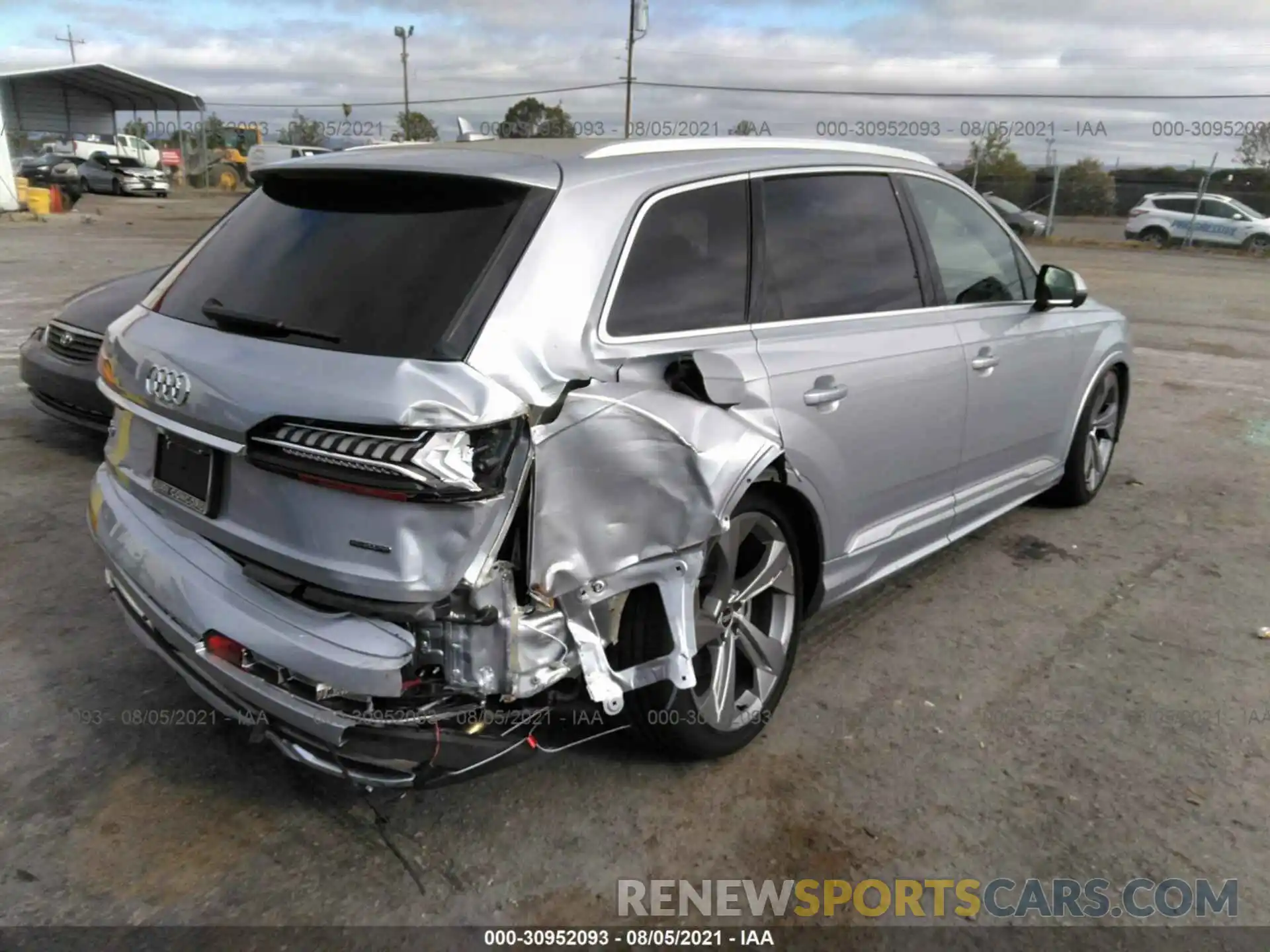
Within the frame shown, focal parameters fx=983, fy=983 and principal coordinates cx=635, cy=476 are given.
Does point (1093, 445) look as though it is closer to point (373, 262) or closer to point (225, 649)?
point (373, 262)

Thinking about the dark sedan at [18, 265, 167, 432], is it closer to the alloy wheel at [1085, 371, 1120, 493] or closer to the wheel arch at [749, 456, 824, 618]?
the wheel arch at [749, 456, 824, 618]

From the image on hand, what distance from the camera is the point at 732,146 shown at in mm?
3371

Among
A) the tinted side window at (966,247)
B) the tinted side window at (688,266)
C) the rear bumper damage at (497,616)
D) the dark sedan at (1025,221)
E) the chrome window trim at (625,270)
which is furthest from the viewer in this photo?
the dark sedan at (1025,221)

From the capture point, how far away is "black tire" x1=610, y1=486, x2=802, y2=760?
268 centimetres

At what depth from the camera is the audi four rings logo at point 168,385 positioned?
2.58m

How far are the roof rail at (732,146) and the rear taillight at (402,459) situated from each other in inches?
42.2

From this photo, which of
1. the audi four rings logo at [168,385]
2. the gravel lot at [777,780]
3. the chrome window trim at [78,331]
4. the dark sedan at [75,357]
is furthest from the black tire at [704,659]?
the chrome window trim at [78,331]

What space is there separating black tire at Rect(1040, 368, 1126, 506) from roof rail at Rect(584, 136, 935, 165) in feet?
6.01

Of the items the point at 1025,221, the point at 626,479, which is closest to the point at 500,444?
the point at 626,479

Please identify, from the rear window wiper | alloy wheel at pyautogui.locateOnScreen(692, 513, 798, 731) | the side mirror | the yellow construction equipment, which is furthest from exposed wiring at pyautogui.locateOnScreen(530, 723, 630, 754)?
the yellow construction equipment

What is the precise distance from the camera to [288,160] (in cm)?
296

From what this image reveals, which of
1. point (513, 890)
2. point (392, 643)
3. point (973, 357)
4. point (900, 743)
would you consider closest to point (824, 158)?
point (973, 357)

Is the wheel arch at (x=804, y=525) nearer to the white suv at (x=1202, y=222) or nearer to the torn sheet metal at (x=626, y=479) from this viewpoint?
the torn sheet metal at (x=626, y=479)

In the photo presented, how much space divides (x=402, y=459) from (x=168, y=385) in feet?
2.94
